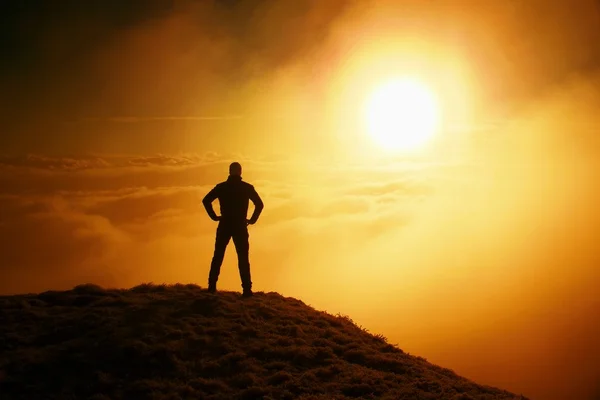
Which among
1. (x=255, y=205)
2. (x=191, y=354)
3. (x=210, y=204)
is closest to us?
(x=191, y=354)

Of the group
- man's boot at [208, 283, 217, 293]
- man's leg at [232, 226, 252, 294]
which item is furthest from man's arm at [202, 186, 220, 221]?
man's boot at [208, 283, 217, 293]

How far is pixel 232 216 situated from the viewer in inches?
730

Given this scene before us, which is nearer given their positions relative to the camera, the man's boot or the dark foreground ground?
the dark foreground ground

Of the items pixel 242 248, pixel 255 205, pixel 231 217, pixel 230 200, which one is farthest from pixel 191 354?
pixel 255 205

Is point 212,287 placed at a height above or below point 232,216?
below

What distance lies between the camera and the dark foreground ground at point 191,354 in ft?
41.6

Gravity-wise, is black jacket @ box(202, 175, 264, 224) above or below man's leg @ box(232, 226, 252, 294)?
above

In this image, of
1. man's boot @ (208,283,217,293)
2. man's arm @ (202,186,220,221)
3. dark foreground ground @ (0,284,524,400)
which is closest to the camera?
dark foreground ground @ (0,284,524,400)

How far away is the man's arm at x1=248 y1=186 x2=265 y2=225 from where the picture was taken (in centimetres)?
1884

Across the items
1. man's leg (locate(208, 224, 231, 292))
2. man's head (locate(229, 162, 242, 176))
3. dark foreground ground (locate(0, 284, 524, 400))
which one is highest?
man's head (locate(229, 162, 242, 176))

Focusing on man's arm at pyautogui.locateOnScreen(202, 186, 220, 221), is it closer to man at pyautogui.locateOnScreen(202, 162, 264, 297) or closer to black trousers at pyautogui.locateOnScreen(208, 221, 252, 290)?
man at pyautogui.locateOnScreen(202, 162, 264, 297)

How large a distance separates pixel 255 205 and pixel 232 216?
98 centimetres

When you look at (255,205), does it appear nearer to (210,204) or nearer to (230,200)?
(230,200)

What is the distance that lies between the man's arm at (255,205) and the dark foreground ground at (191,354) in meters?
2.72
